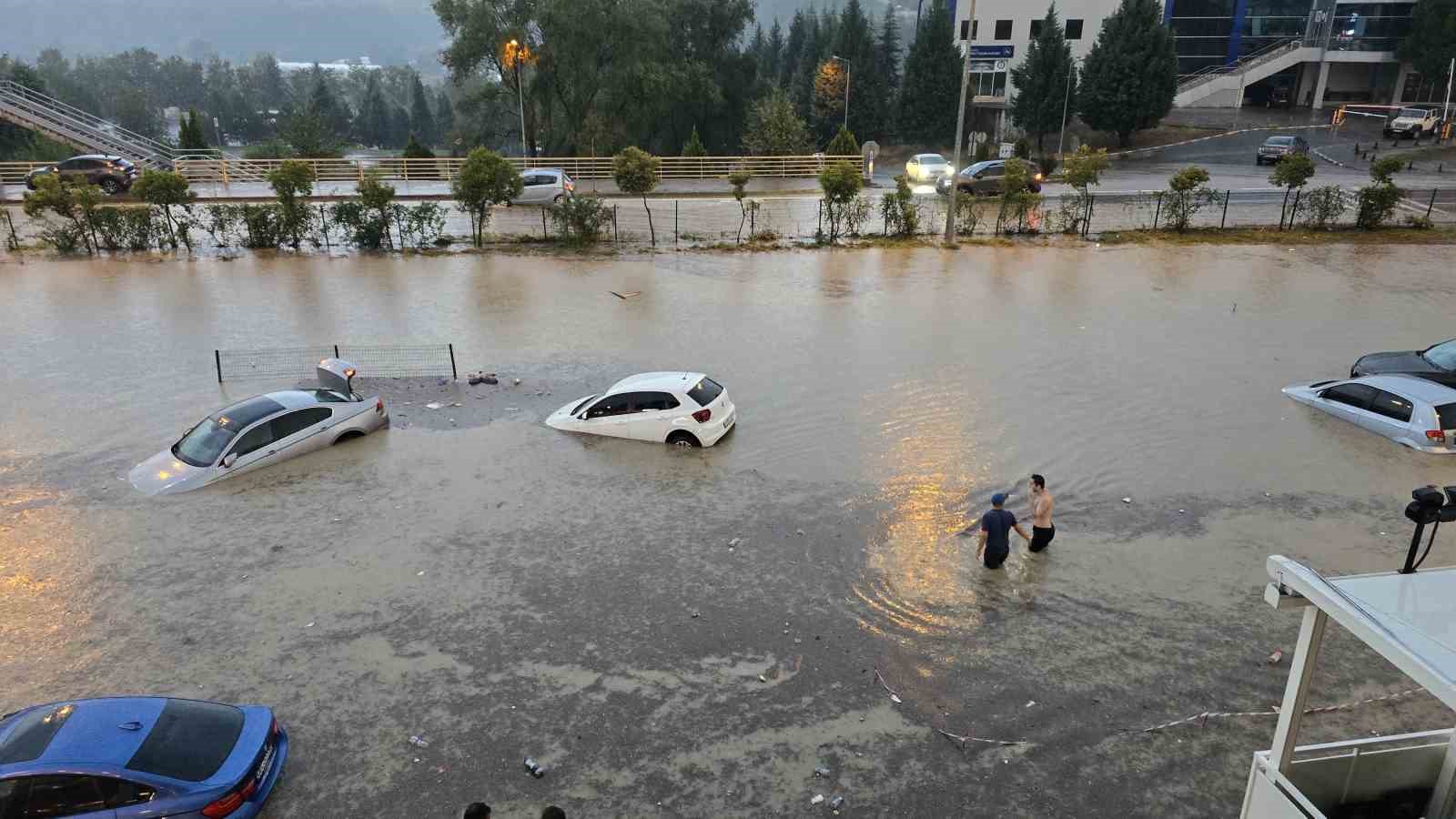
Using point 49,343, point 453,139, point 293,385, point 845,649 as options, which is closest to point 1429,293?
point 845,649

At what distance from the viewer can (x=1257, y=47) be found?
224ft

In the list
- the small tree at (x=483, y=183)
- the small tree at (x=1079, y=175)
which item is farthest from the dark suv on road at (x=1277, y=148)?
the small tree at (x=483, y=183)

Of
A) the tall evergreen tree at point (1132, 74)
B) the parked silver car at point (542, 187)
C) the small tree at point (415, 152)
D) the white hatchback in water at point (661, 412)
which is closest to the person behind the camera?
the white hatchback in water at point (661, 412)

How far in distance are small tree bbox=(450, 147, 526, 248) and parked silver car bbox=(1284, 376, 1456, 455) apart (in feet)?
79.9

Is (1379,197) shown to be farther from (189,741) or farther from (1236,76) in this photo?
(1236,76)

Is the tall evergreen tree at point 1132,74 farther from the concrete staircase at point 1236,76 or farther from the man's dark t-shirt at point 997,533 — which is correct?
the man's dark t-shirt at point 997,533

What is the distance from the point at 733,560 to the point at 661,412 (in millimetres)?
4089

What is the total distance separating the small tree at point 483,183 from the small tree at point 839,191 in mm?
11047

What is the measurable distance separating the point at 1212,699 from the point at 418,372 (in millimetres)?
15208

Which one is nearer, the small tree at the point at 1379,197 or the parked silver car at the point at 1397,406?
the parked silver car at the point at 1397,406

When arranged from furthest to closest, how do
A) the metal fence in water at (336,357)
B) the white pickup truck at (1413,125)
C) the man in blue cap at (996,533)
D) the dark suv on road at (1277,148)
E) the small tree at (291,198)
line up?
the white pickup truck at (1413,125), the dark suv on road at (1277,148), the small tree at (291,198), the metal fence in water at (336,357), the man in blue cap at (996,533)

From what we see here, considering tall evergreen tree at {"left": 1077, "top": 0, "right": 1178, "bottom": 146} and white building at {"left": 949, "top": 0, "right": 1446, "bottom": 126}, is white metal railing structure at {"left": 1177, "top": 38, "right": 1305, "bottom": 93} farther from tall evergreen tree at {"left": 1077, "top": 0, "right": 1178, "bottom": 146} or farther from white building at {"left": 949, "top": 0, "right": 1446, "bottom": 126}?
tall evergreen tree at {"left": 1077, "top": 0, "right": 1178, "bottom": 146}

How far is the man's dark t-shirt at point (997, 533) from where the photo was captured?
36.4ft

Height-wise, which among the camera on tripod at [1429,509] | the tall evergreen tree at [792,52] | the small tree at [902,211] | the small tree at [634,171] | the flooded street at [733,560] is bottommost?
the flooded street at [733,560]
